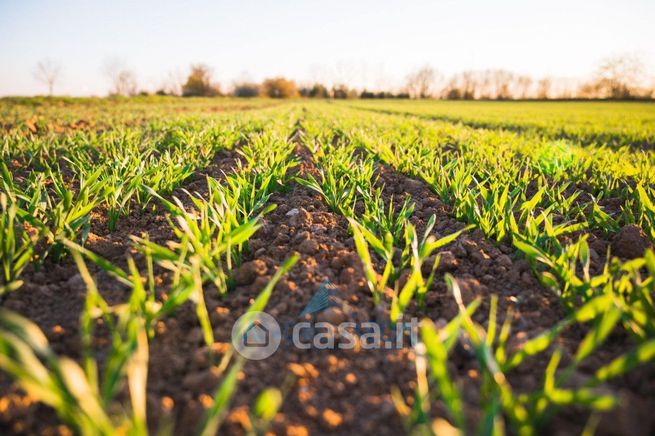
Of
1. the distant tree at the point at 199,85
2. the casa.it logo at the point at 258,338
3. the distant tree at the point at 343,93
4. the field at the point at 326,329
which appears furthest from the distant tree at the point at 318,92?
the casa.it logo at the point at 258,338

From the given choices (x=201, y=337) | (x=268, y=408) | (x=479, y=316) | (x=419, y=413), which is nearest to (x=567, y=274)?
(x=479, y=316)

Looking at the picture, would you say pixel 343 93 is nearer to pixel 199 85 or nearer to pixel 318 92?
pixel 318 92

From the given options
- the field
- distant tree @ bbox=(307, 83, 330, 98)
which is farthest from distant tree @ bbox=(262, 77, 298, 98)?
the field

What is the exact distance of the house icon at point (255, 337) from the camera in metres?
1.07

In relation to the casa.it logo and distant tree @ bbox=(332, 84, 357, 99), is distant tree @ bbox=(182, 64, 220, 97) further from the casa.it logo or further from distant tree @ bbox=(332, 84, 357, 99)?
the casa.it logo

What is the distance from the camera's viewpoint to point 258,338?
1.08 meters

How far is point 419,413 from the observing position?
2.59 ft

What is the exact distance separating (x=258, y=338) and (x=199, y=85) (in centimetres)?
6615

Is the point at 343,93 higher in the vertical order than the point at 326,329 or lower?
higher

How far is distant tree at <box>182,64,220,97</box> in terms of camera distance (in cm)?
5847

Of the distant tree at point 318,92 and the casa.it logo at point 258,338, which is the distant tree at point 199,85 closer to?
the distant tree at point 318,92

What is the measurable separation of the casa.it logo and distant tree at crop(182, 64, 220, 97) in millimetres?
61617

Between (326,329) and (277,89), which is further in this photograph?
(277,89)

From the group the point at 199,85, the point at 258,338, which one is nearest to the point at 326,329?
the point at 258,338
